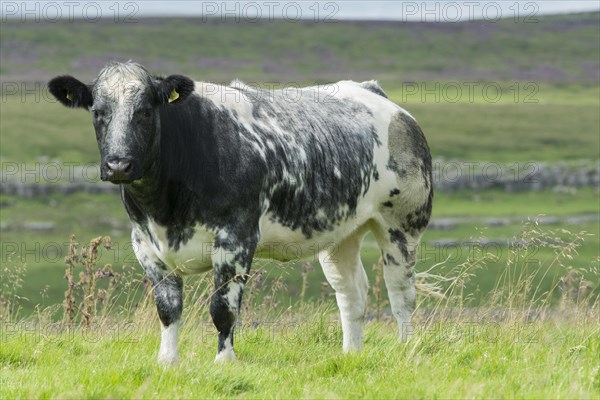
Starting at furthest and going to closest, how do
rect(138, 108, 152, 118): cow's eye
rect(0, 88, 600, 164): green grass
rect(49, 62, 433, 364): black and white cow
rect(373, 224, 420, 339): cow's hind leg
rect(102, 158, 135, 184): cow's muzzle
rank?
rect(0, 88, 600, 164): green grass
rect(373, 224, 420, 339): cow's hind leg
rect(49, 62, 433, 364): black and white cow
rect(138, 108, 152, 118): cow's eye
rect(102, 158, 135, 184): cow's muzzle

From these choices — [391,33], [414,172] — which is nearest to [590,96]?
[391,33]

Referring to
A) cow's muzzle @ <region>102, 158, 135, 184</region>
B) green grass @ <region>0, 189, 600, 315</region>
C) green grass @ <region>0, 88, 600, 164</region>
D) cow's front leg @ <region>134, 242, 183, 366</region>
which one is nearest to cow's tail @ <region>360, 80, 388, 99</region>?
cow's front leg @ <region>134, 242, 183, 366</region>

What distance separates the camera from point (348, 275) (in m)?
12.2

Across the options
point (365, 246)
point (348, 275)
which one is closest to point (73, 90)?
point (348, 275)

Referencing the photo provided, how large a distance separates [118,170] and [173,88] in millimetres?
1134

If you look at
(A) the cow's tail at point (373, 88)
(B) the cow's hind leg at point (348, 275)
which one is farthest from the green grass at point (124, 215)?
(B) the cow's hind leg at point (348, 275)

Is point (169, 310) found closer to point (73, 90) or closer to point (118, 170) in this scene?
point (118, 170)

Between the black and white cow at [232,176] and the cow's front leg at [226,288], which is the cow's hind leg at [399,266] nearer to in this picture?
the black and white cow at [232,176]

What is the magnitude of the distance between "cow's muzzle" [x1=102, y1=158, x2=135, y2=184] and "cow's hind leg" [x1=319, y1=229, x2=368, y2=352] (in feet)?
11.5

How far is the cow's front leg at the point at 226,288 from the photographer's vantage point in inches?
378

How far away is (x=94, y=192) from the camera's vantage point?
73.8m

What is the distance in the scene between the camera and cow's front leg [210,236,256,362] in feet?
31.5

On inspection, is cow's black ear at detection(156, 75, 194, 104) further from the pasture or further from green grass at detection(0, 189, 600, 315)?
green grass at detection(0, 189, 600, 315)

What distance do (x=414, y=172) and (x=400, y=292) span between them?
4.48 feet
